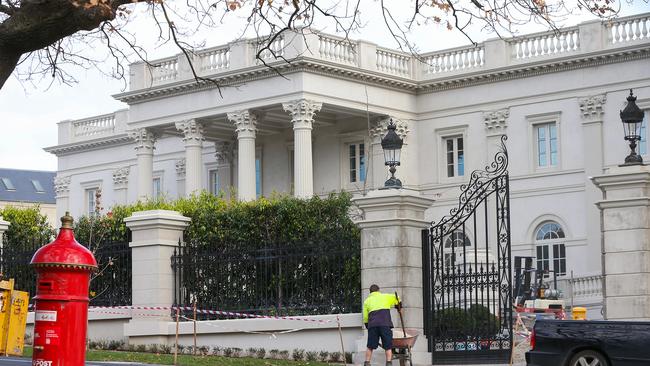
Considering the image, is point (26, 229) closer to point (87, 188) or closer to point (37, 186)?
point (87, 188)

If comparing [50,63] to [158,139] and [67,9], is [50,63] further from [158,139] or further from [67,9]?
[158,139]

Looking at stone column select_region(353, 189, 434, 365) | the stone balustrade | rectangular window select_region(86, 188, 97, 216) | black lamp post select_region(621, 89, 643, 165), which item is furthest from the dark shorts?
rectangular window select_region(86, 188, 97, 216)

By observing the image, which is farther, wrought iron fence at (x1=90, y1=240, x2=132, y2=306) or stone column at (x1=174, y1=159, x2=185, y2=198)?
stone column at (x1=174, y1=159, x2=185, y2=198)

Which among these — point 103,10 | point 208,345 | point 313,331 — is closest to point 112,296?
point 208,345

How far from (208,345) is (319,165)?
120ft

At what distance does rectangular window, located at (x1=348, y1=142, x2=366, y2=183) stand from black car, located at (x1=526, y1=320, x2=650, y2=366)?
42130mm

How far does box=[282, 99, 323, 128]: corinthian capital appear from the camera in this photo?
5719 centimetres

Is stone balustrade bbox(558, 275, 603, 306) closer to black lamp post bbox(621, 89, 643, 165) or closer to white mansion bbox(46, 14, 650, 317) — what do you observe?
white mansion bbox(46, 14, 650, 317)

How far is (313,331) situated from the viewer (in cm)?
2467

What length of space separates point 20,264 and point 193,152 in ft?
103

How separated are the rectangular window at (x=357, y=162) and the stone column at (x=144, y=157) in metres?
9.16

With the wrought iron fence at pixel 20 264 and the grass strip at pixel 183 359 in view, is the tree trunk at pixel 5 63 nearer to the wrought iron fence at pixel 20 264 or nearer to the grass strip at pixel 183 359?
the grass strip at pixel 183 359

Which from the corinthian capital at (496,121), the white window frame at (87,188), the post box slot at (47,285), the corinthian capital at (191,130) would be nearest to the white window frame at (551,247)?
the corinthian capital at (496,121)

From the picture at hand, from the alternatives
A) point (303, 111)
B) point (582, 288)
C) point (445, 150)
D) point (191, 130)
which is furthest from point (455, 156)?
point (582, 288)
